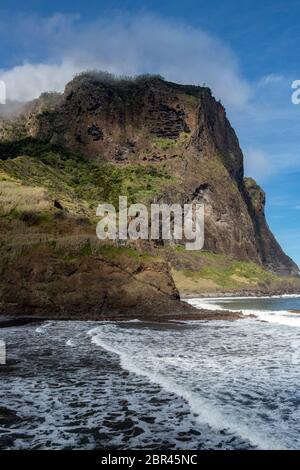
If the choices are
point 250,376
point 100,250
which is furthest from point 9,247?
point 250,376

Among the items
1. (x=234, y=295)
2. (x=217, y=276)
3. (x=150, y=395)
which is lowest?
(x=234, y=295)

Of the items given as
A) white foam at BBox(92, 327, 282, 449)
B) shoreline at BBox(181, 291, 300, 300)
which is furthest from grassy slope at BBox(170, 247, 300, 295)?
white foam at BBox(92, 327, 282, 449)

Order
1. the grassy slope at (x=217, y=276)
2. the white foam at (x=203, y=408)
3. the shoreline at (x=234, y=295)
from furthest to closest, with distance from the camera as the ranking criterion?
1. the grassy slope at (x=217, y=276)
2. the shoreline at (x=234, y=295)
3. the white foam at (x=203, y=408)

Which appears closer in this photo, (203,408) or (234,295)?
(203,408)

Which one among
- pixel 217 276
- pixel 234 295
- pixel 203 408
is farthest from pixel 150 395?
pixel 217 276

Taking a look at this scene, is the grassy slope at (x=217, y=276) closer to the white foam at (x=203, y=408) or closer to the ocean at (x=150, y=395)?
the ocean at (x=150, y=395)

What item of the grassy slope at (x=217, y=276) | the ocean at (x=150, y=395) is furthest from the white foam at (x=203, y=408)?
the grassy slope at (x=217, y=276)

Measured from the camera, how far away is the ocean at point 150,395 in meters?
11.2

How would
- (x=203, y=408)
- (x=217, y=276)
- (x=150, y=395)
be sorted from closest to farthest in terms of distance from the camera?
(x=203, y=408) → (x=150, y=395) → (x=217, y=276)

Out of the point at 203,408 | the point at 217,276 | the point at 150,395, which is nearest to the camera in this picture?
the point at 203,408

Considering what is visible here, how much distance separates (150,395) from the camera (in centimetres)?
1509

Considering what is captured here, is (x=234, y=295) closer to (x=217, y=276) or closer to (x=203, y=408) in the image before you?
(x=217, y=276)

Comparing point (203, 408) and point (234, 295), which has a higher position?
point (203, 408)

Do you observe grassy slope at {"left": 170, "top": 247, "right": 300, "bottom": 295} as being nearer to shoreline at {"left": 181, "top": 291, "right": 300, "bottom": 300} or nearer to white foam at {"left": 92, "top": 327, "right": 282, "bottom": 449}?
shoreline at {"left": 181, "top": 291, "right": 300, "bottom": 300}
